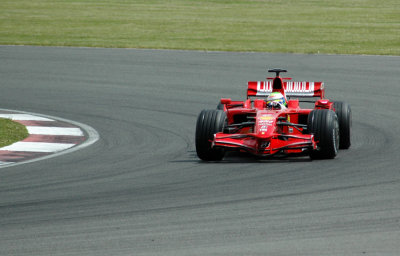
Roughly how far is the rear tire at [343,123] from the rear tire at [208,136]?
1.90 metres

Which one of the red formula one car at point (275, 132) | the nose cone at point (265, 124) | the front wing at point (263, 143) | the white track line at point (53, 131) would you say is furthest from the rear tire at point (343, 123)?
the white track line at point (53, 131)

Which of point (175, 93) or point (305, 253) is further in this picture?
point (175, 93)

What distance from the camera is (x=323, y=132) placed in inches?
449

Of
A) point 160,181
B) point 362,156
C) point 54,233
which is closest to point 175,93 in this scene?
point 362,156

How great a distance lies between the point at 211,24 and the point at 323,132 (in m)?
25.2

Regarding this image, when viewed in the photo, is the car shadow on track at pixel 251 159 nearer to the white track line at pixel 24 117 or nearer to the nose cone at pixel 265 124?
the nose cone at pixel 265 124

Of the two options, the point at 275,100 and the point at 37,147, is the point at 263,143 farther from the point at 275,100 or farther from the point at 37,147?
the point at 37,147

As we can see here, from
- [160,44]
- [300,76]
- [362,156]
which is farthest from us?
[160,44]

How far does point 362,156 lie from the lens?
11844 mm

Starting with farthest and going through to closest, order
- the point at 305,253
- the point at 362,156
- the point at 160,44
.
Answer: the point at 160,44, the point at 362,156, the point at 305,253

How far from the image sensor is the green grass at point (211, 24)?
28.8 meters

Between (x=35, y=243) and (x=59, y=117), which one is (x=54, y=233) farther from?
(x=59, y=117)

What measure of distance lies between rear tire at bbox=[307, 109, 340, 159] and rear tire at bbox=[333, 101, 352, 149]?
0.87 m

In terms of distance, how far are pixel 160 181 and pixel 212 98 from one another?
8335mm
